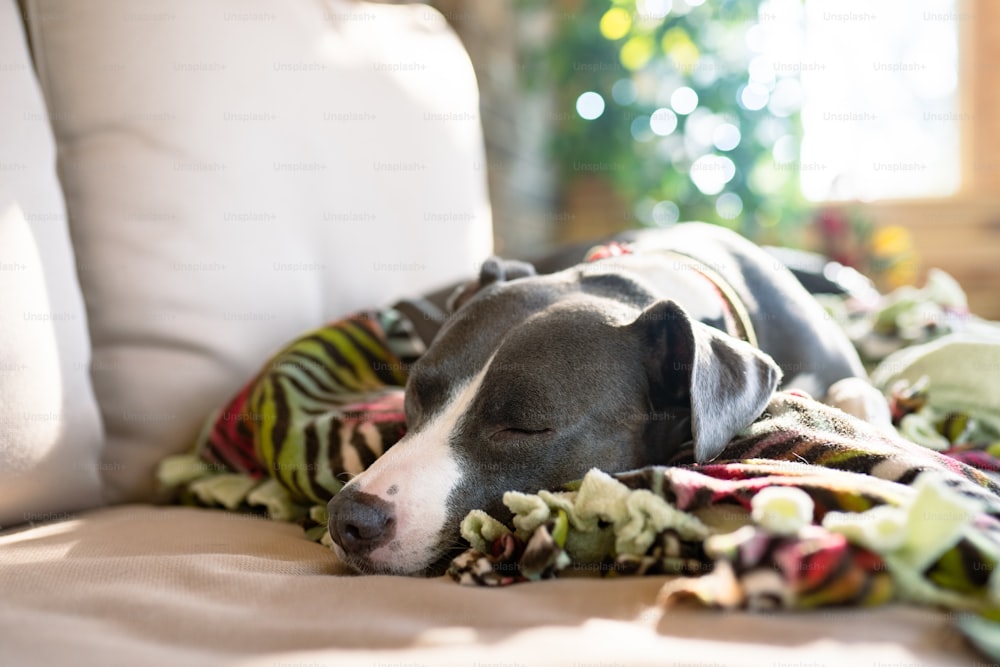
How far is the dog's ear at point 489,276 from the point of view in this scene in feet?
5.38

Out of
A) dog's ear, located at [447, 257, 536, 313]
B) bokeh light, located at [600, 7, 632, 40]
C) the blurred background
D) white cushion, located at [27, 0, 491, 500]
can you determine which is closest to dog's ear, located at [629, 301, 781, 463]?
dog's ear, located at [447, 257, 536, 313]

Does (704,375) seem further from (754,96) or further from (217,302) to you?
(754,96)

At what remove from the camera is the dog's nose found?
1.10 meters

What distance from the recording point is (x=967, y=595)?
30.8 inches

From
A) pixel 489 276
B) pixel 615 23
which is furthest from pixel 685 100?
pixel 489 276

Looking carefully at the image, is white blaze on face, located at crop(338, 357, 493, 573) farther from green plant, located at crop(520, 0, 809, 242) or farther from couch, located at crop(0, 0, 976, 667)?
green plant, located at crop(520, 0, 809, 242)

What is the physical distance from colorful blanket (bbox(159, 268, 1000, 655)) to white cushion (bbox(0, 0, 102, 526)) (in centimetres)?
19

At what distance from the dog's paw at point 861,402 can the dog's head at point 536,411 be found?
1.17 ft

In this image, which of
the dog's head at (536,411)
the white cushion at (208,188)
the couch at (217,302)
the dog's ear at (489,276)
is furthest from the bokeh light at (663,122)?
the dog's head at (536,411)

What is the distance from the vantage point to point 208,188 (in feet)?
5.56

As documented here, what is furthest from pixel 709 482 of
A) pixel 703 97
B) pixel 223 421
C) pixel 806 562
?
pixel 703 97

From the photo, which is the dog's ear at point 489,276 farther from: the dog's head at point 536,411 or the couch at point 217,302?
the couch at point 217,302

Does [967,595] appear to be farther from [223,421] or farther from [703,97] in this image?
[703,97]

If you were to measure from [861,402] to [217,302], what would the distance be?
1175 millimetres
